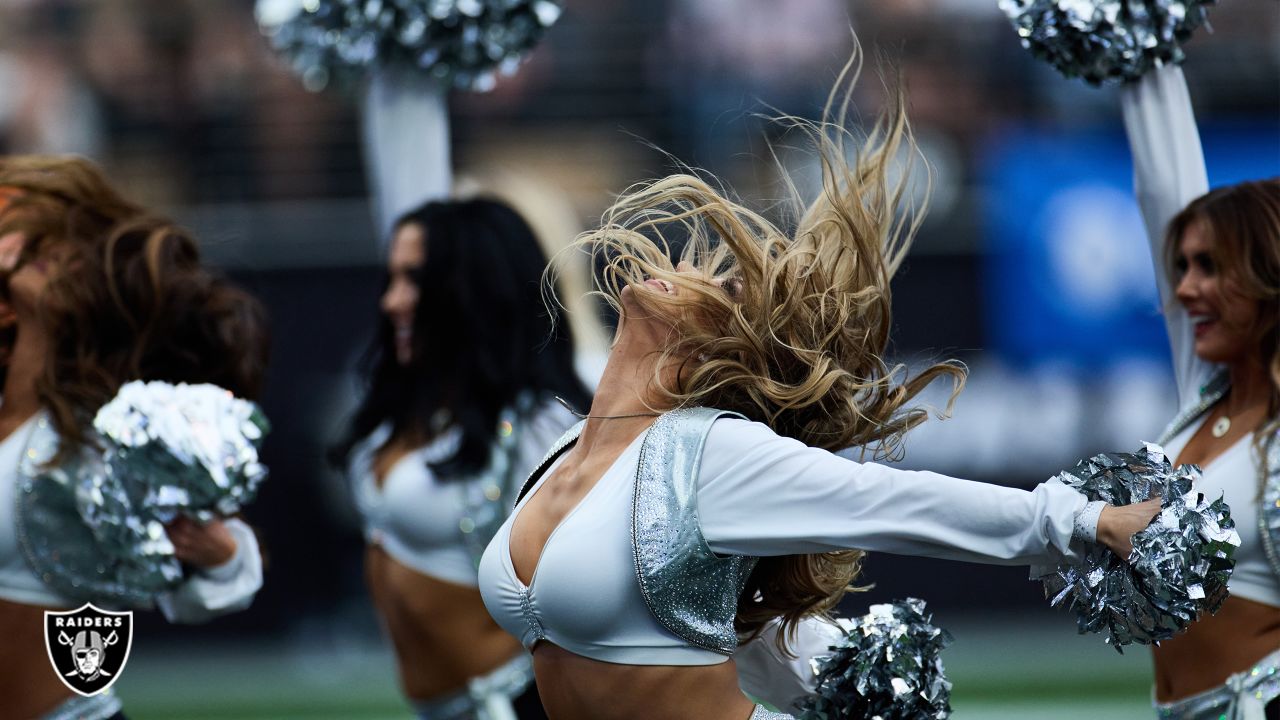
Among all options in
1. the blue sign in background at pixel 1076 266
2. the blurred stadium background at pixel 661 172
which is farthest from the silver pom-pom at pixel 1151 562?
the blue sign in background at pixel 1076 266

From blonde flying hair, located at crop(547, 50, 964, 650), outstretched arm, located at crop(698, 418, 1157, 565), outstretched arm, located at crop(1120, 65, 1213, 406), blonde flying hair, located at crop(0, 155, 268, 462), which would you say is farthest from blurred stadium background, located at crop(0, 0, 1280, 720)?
outstretched arm, located at crop(698, 418, 1157, 565)

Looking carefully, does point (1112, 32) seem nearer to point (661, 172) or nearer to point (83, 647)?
point (83, 647)

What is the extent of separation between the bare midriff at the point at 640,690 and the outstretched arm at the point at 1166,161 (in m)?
1.36

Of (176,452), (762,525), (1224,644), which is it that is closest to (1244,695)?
(1224,644)

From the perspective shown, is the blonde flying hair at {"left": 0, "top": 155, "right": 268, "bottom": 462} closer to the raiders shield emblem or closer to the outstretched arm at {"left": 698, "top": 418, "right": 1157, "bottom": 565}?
the raiders shield emblem

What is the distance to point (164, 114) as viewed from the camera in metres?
8.57

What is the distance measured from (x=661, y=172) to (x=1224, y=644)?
532cm

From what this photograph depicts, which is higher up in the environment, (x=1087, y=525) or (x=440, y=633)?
(x=1087, y=525)

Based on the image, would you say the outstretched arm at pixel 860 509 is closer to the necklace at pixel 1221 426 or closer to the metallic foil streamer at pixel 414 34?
the necklace at pixel 1221 426

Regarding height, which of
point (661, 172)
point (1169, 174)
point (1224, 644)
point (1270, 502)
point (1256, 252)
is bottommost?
point (661, 172)

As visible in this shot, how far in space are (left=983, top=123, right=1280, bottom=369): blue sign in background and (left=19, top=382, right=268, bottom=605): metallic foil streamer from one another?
5.14 m

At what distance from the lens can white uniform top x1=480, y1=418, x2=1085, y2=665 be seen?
2.34 meters

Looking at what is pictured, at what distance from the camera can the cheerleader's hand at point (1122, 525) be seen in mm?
2322

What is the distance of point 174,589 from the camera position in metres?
3.15
